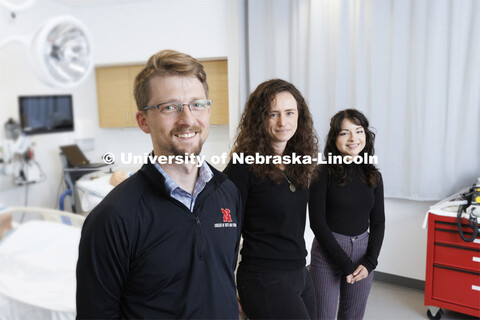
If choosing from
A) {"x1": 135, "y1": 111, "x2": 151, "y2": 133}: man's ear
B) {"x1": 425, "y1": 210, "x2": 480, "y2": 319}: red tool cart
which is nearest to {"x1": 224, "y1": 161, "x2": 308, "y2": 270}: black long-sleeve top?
{"x1": 135, "y1": 111, "x2": 151, "y2": 133}: man's ear

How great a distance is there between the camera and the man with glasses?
66 cm

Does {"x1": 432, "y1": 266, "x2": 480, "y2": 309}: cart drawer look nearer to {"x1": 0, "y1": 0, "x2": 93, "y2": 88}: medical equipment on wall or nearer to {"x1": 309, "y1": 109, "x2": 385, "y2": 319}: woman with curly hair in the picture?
{"x1": 309, "y1": 109, "x2": 385, "y2": 319}: woman with curly hair

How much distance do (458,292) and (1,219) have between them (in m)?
2.26

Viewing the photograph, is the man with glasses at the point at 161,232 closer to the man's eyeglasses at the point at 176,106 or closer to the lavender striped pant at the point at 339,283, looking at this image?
the man's eyeglasses at the point at 176,106

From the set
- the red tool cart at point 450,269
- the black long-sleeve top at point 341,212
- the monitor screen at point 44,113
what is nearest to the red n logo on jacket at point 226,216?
the monitor screen at point 44,113

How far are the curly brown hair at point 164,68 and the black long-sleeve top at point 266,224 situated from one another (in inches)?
19.4

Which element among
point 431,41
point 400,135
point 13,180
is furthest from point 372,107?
point 13,180

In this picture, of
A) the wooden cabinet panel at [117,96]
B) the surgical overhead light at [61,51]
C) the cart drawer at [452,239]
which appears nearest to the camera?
the surgical overhead light at [61,51]

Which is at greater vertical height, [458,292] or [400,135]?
[400,135]

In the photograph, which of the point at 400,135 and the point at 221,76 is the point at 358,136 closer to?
the point at 221,76

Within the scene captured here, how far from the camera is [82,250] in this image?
66cm

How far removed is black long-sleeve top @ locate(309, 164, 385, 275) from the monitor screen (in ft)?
3.74

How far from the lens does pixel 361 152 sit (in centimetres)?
157

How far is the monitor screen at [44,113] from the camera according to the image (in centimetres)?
36
